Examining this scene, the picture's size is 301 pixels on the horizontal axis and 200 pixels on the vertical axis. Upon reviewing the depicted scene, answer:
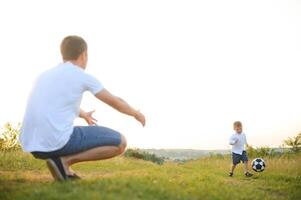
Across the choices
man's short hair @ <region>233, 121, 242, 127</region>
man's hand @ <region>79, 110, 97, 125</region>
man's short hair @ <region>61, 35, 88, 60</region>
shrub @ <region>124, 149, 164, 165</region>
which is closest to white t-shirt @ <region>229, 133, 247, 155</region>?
man's short hair @ <region>233, 121, 242, 127</region>

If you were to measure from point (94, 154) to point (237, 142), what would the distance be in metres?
9.45

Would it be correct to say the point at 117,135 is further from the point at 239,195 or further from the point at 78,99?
the point at 239,195

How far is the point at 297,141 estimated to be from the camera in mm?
32156

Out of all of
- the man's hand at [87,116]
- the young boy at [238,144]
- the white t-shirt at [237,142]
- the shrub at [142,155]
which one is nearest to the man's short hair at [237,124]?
the young boy at [238,144]

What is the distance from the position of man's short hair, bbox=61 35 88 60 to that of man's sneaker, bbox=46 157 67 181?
1.70 metres

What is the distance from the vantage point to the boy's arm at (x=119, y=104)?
277 inches

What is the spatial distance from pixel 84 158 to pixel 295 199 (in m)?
4.89

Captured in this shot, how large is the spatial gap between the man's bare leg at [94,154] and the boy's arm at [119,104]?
587mm

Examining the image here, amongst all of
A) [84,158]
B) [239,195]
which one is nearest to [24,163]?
[84,158]

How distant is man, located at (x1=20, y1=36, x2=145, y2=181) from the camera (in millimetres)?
6855

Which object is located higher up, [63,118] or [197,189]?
[63,118]

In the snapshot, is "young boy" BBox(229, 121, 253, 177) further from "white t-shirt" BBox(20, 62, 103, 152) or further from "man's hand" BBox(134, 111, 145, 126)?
"white t-shirt" BBox(20, 62, 103, 152)

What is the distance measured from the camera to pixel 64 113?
693 cm

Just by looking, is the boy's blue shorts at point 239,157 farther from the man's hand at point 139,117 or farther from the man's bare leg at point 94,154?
the man's hand at point 139,117
